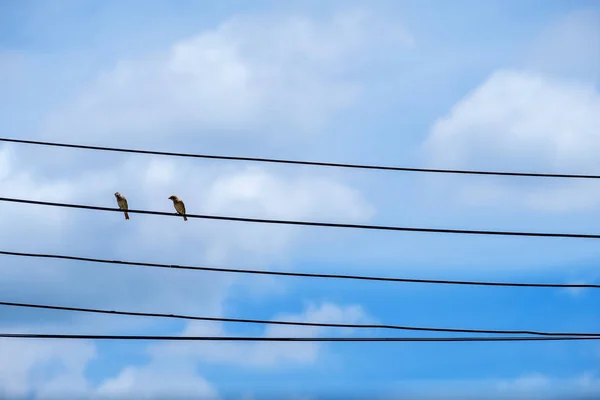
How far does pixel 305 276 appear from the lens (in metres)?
13.5

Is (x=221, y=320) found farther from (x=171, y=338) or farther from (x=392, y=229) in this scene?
(x=392, y=229)

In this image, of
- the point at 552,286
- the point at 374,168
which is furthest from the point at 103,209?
the point at 552,286

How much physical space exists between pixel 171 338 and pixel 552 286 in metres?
5.52

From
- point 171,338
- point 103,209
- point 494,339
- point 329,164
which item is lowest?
point 171,338

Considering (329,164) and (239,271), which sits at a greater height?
(329,164)

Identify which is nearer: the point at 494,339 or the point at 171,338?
the point at 171,338

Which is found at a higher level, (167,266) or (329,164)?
(329,164)

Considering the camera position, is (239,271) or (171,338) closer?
(171,338)

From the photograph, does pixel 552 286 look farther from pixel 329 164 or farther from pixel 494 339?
pixel 329 164

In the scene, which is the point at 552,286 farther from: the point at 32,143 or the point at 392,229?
the point at 32,143

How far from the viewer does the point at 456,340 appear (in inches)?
543

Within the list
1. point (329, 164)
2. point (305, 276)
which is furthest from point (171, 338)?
point (329, 164)

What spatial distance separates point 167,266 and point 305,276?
6.75 feet

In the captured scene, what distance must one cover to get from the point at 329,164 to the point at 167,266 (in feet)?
9.31
